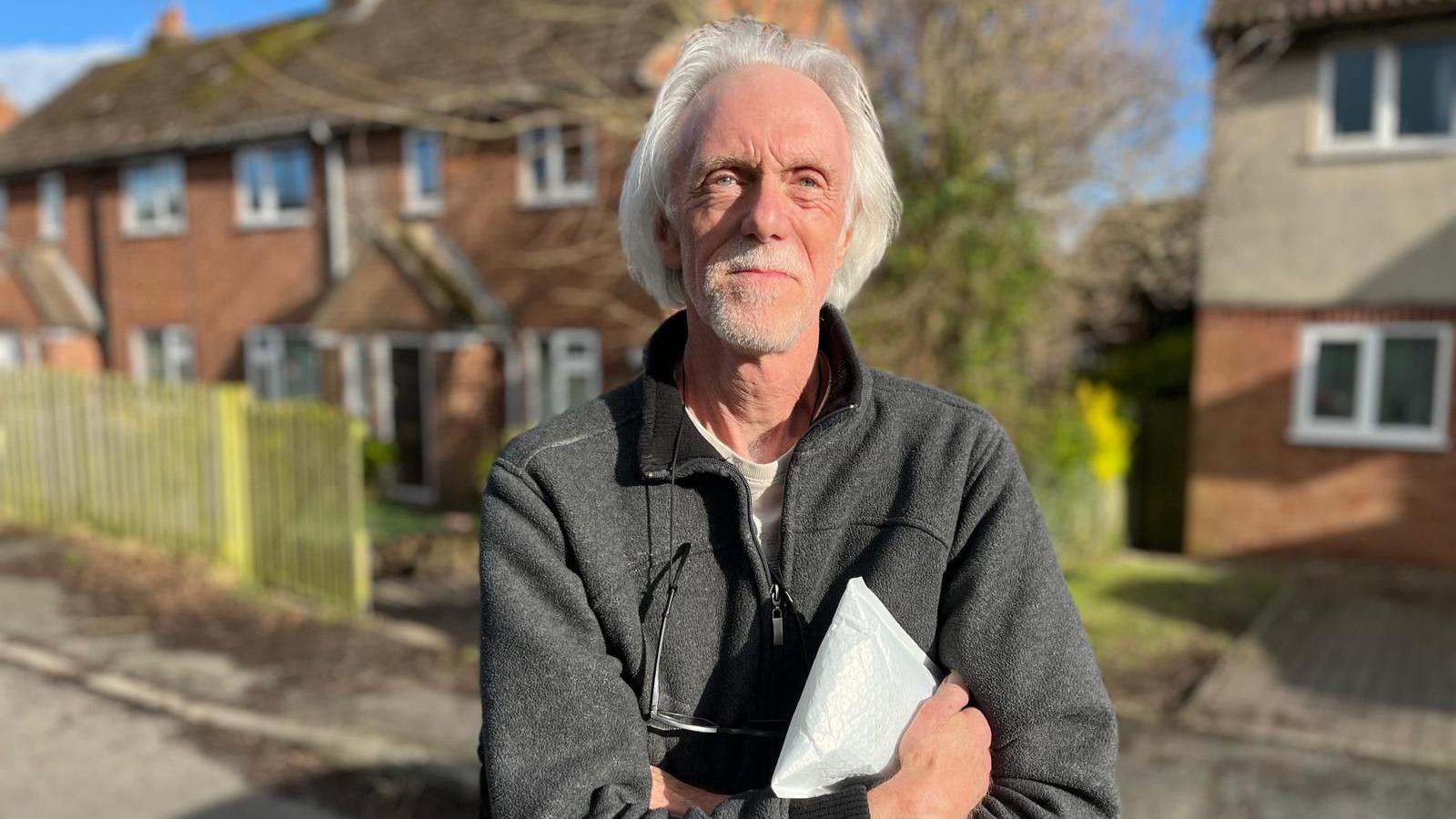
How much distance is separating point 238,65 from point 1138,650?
17.3 m

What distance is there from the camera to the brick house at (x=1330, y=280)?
32.1 ft

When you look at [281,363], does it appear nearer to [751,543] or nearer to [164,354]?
[164,354]

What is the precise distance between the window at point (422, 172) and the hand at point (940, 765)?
1346 cm

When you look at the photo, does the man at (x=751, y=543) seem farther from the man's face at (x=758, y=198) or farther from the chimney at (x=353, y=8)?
the chimney at (x=353, y=8)

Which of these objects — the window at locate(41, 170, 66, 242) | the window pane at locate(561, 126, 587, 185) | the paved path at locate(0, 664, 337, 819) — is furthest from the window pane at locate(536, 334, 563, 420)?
the window at locate(41, 170, 66, 242)

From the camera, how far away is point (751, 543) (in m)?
1.65

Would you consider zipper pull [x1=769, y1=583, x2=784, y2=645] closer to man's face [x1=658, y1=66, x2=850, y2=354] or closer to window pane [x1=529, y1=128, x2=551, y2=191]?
man's face [x1=658, y1=66, x2=850, y2=354]

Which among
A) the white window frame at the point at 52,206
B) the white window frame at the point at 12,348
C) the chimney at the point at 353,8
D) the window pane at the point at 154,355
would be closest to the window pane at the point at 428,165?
the chimney at the point at 353,8

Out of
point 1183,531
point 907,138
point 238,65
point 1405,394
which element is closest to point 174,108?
point 238,65

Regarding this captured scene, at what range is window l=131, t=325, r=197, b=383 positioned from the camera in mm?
17453

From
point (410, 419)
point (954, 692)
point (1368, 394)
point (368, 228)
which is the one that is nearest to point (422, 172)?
point (368, 228)

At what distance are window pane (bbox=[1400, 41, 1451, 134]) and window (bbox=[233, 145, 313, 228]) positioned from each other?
1410 cm

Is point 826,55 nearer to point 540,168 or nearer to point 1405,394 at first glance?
point 1405,394

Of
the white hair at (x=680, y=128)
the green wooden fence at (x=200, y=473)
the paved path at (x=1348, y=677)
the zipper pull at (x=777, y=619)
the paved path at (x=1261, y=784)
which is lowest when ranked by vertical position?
the paved path at (x=1348, y=677)
